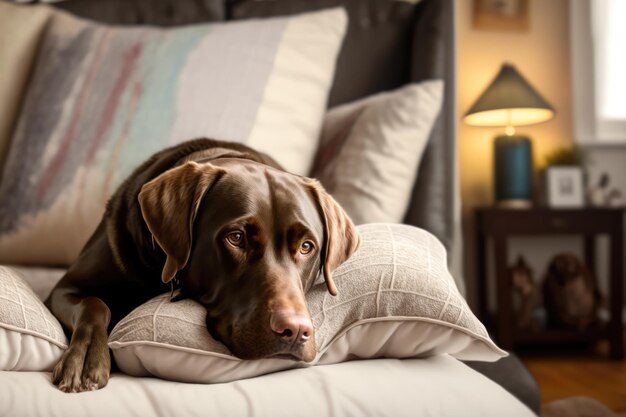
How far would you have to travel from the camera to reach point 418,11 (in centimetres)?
242

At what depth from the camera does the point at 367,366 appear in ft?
→ 3.53

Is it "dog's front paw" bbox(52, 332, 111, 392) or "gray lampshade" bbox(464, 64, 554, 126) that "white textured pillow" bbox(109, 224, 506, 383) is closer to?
"dog's front paw" bbox(52, 332, 111, 392)

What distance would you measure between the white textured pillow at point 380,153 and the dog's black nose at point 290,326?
791 millimetres

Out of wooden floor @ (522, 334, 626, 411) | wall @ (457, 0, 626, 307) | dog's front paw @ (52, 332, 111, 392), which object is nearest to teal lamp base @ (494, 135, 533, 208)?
wall @ (457, 0, 626, 307)

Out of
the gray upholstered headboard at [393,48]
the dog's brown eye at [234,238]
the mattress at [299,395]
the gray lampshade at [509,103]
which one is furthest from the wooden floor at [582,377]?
the dog's brown eye at [234,238]

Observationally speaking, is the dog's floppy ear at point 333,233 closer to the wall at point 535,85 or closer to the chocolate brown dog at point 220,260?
the chocolate brown dog at point 220,260

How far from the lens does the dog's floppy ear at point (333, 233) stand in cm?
118

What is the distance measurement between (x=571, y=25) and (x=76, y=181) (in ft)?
10.6

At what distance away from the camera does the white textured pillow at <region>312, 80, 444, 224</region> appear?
1.80 m

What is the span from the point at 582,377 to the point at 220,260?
7.36 feet

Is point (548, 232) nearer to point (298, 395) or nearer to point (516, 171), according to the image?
point (516, 171)

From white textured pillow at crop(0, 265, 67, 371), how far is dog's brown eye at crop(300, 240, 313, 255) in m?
0.43

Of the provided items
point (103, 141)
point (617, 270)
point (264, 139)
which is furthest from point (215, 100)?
point (617, 270)

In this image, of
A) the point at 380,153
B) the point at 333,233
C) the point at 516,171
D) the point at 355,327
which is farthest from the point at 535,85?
the point at 355,327
